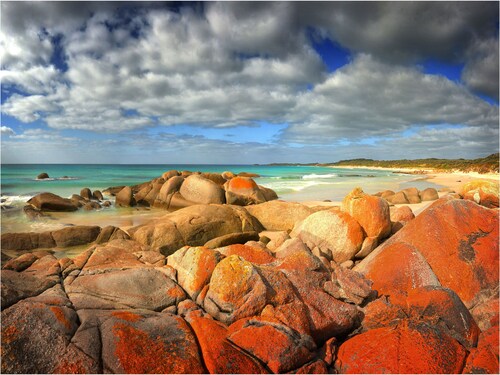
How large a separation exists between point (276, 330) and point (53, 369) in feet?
7.67

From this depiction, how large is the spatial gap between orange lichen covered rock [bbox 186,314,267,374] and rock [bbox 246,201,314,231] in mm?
8069

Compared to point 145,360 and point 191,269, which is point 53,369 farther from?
point 191,269

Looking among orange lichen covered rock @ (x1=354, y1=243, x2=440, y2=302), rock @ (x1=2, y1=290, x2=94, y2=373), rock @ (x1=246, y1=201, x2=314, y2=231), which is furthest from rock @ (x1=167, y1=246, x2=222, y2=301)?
rock @ (x1=246, y1=201, x2=314, y2=231)

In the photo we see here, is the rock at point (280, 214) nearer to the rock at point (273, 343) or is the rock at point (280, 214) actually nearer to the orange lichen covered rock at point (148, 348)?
the rock at point (273, 343)

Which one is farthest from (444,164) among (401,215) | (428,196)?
(401,215)

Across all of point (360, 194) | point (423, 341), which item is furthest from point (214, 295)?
point (360, 194)

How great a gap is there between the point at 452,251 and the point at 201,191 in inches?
494

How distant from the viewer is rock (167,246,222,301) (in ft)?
15.8

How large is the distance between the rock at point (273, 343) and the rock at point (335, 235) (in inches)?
119

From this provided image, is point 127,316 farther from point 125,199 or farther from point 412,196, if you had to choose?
point 412,196

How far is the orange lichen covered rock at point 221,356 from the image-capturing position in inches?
128

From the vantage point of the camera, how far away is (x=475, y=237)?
18.0ft

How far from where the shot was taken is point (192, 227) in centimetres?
946

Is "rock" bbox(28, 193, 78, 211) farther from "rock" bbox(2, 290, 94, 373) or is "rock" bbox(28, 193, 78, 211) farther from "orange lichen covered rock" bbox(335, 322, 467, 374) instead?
"orange lichen covered rock" bbox(335, 322, 467, 374)
